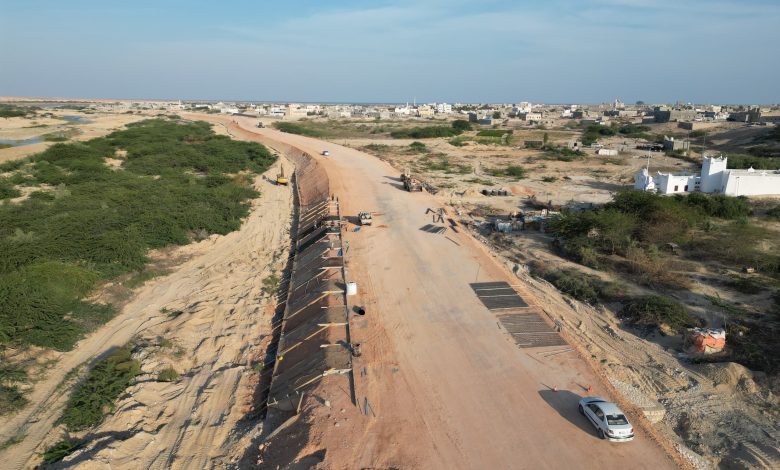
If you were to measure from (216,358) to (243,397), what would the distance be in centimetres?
293

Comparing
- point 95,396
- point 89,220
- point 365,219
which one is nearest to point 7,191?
point 89,220

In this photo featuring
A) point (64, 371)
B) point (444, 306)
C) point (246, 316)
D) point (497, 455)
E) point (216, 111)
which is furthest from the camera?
point (216, 111)

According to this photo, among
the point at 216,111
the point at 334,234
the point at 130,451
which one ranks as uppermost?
the point at 216,111

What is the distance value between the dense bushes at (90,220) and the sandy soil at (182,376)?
1.84m

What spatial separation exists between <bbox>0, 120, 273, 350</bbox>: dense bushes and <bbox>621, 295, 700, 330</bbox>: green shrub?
2201cm

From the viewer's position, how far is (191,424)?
13969mm

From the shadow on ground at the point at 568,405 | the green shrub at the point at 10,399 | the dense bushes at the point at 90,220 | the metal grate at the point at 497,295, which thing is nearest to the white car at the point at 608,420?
the shadow on ground at the point at 568,405

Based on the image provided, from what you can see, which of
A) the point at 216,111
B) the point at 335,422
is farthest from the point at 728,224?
the point at 216,111

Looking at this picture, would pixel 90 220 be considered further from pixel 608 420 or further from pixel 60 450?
pixel 608 420

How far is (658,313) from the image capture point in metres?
17.9

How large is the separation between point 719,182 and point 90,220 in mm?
44664

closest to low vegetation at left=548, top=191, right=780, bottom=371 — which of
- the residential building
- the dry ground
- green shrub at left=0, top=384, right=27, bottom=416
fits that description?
the dry ground

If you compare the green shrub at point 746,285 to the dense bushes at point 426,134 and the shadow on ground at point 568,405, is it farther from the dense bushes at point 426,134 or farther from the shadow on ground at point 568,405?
the dense bushes at point 426,134

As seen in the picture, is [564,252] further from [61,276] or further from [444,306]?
[61,276]
